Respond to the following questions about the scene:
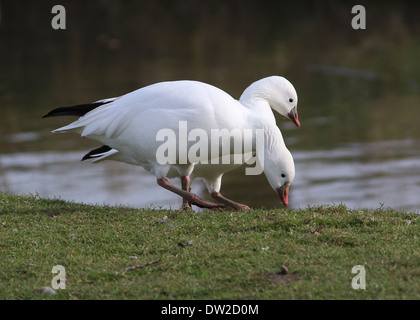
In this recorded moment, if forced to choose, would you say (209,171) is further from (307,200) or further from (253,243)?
(307,200)

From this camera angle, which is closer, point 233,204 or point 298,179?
point 233,204

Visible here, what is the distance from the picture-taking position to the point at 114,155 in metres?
7.47

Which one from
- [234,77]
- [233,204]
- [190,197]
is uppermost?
[234,77]

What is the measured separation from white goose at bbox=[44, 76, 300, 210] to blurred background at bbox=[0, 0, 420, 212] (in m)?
2.07

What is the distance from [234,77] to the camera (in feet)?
67.4

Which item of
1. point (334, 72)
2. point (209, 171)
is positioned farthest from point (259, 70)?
point (209, 171)

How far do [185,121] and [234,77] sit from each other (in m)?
14.0

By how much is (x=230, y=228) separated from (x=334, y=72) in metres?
16.1

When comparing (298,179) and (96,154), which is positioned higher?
(96,154)
